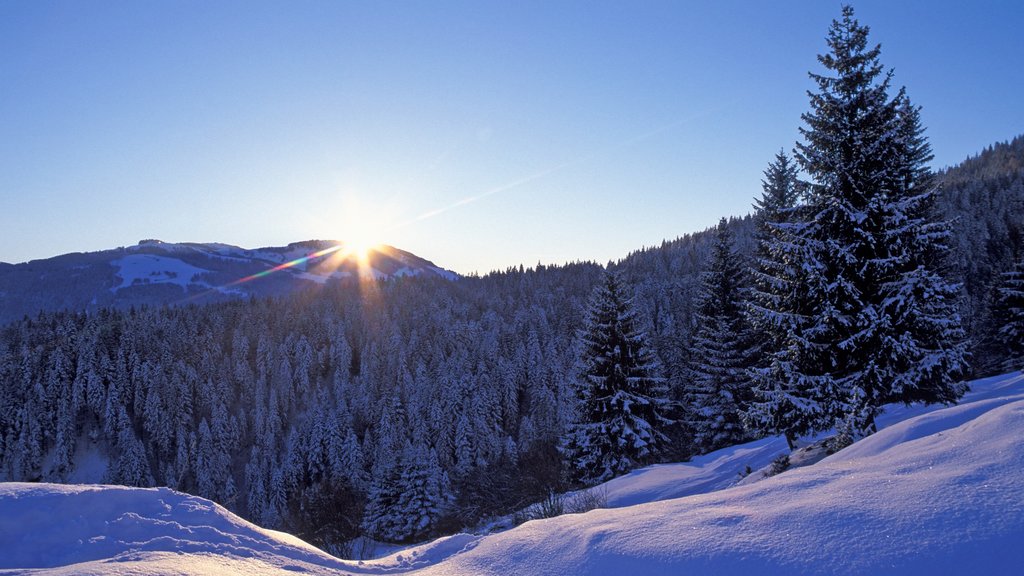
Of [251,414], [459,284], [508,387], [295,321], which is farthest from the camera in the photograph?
[459,284]

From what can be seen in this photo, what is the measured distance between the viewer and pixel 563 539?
15.9 feet

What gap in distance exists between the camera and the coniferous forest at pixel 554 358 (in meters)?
12.8

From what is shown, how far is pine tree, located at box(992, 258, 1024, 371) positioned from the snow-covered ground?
36.1 m

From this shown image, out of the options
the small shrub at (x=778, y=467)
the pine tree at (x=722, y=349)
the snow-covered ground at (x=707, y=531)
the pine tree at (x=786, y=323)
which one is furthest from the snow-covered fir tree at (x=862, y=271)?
the pine tree at (x=722, y=349)

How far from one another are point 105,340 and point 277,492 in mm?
50245

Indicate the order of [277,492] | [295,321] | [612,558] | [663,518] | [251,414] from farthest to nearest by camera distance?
[295,321] → [251,414] → [277,492] → [663,518] → [612,558]

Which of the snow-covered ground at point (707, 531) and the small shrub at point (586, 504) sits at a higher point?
the snow-covered ground at point (707, 531)

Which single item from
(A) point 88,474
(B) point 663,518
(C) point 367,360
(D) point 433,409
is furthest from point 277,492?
(B) point 663,518

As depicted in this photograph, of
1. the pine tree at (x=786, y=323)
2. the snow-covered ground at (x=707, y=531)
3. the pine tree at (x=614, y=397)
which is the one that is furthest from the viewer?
the pine tree at (x=614, y=397)

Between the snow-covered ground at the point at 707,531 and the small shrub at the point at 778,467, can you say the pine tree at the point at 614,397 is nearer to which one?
the small shrub at the point at 778,467

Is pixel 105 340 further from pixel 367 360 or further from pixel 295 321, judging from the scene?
pixel 367 360

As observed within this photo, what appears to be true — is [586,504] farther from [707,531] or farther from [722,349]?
[722,349]

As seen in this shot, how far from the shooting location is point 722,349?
24484 millimetres

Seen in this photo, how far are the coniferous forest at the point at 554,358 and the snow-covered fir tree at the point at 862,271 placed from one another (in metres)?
0.07
